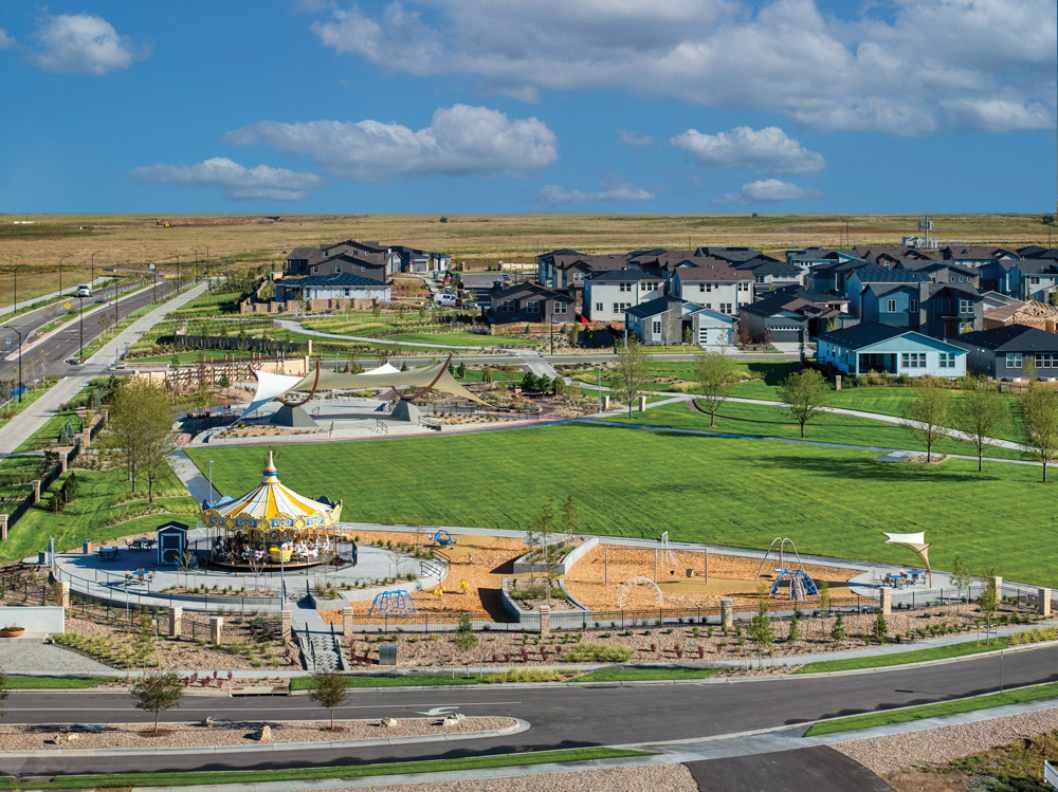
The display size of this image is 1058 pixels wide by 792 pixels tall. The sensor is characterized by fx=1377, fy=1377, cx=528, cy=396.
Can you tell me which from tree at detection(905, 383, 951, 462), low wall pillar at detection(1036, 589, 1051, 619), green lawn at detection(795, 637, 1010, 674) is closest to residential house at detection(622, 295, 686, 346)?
tree at detection(905, 383, 951, 462)

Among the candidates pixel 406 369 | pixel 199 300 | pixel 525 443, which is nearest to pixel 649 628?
pixel 525 443

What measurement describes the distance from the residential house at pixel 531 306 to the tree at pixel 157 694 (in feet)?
356

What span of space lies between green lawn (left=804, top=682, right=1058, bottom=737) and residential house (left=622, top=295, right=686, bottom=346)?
93.9 metres

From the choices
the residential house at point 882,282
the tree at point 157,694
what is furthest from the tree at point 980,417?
the residential house at point 882,282

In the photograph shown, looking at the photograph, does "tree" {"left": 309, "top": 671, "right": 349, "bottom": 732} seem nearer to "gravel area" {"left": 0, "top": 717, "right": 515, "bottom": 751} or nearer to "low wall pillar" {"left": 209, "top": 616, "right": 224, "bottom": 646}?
"gravel area" {"left": 0, "top": 717, "right": 515, "bottom": 751}

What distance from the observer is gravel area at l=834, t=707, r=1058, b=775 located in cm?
3556

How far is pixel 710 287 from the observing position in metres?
145

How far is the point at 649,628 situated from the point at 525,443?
3512 cm

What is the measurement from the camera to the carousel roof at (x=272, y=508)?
54844 mm

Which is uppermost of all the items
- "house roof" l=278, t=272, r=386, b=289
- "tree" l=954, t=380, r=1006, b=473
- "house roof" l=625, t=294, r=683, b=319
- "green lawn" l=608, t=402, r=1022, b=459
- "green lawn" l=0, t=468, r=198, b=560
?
"house roof" l=278, t=272, r=386, b=289

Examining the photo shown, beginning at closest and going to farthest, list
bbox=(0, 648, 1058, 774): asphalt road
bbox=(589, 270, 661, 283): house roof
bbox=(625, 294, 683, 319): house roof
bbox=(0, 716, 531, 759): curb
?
1. bbox=(0, 716, 531, 759): curb
2. bbox=(0, 648, 1058, 774): asphalt road
3. bbox=(625, 294, 683, 319): house roof
4. bbox=(589, 270, 661, 283): house roof

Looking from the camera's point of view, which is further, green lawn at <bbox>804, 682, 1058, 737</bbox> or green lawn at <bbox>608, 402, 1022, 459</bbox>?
green lawn at <bbox>608, 402, 1022, 459</bbox>

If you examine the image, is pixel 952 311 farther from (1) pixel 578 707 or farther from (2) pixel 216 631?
(1) pixel 578 707

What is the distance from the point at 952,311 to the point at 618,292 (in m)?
35.4
